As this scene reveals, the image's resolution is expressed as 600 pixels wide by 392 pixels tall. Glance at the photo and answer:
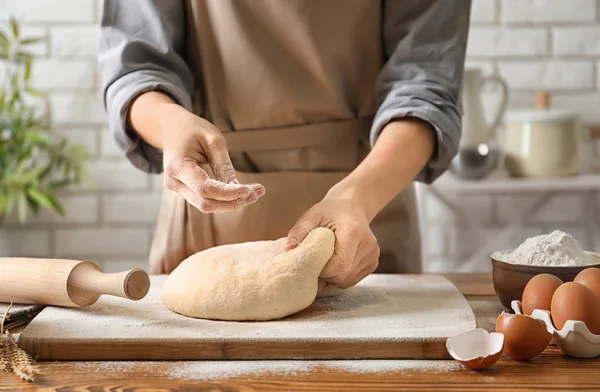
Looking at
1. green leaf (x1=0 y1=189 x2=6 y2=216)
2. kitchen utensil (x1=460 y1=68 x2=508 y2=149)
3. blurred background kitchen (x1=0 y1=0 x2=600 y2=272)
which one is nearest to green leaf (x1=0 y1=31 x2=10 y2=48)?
blurred background kitchen (x1=0 y1=0 x2=600 y2=272)

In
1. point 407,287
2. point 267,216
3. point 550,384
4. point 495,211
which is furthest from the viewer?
point 495,211

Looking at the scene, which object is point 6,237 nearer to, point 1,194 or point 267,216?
point 1,194

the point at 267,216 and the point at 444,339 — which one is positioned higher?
the point at 267,216

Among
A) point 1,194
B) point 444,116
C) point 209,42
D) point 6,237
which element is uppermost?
point 209,42

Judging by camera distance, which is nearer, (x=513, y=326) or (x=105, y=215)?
(x=513, y=326)

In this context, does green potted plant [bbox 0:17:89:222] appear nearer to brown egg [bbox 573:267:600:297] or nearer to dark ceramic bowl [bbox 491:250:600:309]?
dark ceramic bowl [bbox 491:250:600:309]

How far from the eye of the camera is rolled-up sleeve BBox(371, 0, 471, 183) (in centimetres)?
112

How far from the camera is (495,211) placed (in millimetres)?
2352

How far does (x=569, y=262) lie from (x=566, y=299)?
156 millimetres

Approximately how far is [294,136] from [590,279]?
0.55 m

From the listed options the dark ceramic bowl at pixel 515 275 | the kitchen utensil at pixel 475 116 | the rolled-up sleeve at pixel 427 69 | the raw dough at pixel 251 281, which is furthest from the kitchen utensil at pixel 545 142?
the raw dough at pixel 251 281

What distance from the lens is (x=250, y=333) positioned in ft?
2.68

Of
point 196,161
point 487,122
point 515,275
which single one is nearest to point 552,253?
point 515,275

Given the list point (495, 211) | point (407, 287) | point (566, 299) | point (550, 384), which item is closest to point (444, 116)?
point (407, 287)
